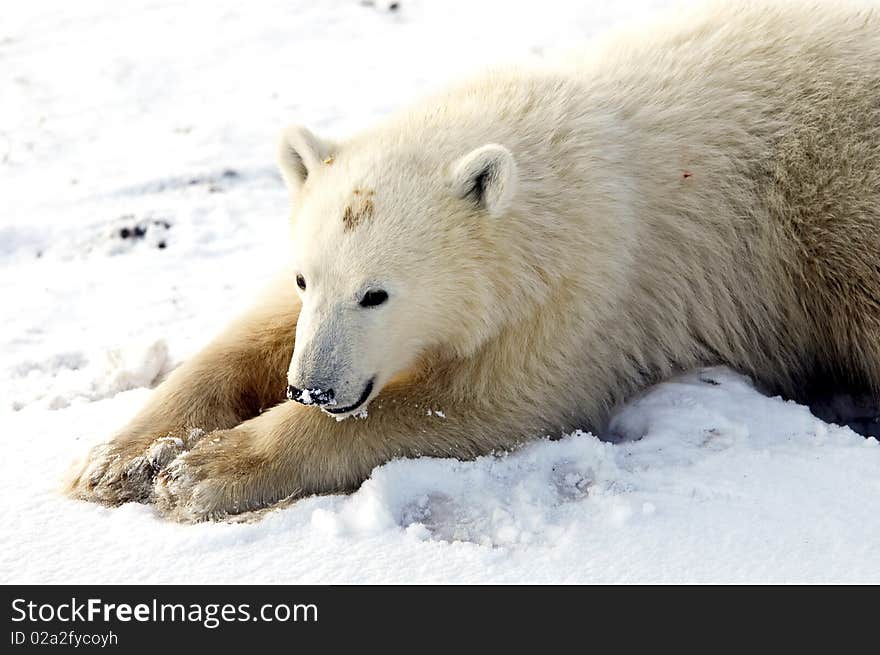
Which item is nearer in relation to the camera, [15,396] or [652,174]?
[652,174]

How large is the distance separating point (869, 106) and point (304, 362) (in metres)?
2.99

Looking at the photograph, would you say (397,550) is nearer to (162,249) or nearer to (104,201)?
(162,249)

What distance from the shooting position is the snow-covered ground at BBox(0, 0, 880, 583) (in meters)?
3.52

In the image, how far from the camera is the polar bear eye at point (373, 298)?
13.4 ft

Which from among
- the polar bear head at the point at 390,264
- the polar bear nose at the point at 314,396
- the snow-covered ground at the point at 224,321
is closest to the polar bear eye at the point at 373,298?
the polar bear head at the point at 390,264

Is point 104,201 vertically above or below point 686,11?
below

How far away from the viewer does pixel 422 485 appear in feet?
13.2

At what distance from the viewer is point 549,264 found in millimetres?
4379

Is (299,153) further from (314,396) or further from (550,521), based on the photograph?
(550,521)

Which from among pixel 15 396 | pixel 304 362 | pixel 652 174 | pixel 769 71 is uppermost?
pixel 769 71

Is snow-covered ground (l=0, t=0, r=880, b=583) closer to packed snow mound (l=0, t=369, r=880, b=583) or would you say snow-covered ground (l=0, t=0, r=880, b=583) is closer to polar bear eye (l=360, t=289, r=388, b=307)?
packed snow mound (l=0, t=369, r=880, b=583)

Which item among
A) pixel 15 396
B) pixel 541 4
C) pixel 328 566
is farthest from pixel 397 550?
pixel 541 4

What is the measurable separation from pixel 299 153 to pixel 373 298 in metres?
0.87

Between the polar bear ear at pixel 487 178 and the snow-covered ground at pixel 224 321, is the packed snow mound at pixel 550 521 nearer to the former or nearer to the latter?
the snow-covered ground at pixel 224 321
